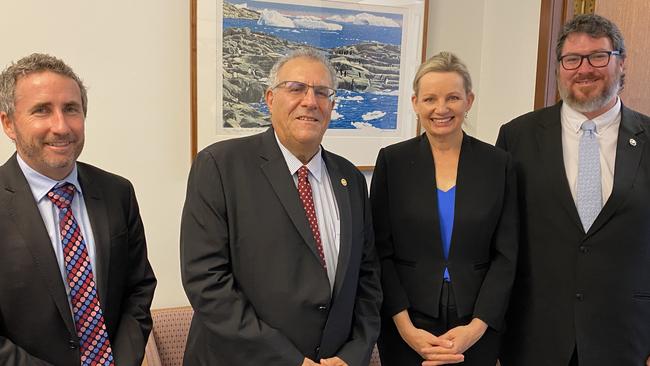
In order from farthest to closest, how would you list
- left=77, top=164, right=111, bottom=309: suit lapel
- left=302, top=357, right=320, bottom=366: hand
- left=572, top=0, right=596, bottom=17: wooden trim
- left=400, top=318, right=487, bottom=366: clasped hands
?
left=572, top=0, right=596, bottom=17: wooden trim → left=400, top=318, right=487, bottom=366: clasped hands → left=302, top=357, right=320, bottom=366: hand → left=77, top=164, right=111, bottom=309: suit lapel

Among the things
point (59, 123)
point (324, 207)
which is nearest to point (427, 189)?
point (324, 207)

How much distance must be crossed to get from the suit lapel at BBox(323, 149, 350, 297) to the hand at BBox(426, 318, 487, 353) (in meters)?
0.46

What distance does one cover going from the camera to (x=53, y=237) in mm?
1435

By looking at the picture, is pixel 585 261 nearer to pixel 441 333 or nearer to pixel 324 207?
pixel 441 333

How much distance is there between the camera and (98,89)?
8.21 feet

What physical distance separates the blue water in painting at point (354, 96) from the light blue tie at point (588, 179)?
4.28 feet

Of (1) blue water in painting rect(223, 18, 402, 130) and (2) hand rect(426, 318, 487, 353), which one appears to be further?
(1) blue water in painting rect(223, 18, 402, 130)

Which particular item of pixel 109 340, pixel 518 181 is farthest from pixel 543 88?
pixel 109 340

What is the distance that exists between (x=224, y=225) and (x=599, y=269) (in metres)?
1.27

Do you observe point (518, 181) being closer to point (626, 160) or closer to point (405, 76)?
point (626, 160)

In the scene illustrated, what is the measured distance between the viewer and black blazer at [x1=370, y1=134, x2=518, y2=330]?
186 centimetres

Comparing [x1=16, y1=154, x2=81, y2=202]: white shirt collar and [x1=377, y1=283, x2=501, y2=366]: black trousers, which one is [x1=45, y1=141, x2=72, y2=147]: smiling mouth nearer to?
[x1=16, y1=154, x2=81, y2=202]: white shirt collar

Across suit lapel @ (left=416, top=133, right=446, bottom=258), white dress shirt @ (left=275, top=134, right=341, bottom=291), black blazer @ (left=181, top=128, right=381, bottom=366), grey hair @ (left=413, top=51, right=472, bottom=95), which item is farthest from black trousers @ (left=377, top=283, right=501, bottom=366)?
grey hair @ (left=413, top=51, right=472, bottom=95)

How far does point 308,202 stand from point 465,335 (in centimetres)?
71
